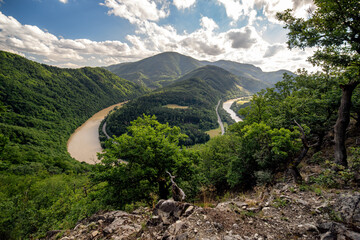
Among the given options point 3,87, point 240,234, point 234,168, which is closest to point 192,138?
point 234,168

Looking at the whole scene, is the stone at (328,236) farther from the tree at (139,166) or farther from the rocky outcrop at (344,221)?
the tree at (139,166)

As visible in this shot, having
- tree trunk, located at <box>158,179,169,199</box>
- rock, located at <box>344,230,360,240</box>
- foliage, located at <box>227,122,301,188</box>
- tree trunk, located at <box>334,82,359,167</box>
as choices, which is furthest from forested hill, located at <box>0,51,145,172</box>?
tree trunk, located at <box>334,82,359,167</box>

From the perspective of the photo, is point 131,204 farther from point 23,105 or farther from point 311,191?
point 23,105

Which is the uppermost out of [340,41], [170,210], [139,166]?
[340,41]

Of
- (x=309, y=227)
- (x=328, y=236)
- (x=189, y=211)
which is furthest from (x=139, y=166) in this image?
(x=328, y=236)

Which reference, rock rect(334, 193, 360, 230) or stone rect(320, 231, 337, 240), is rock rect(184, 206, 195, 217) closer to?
stone rect(320, 231, 337, 240)

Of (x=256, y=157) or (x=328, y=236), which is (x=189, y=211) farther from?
(x=256, y=157)
